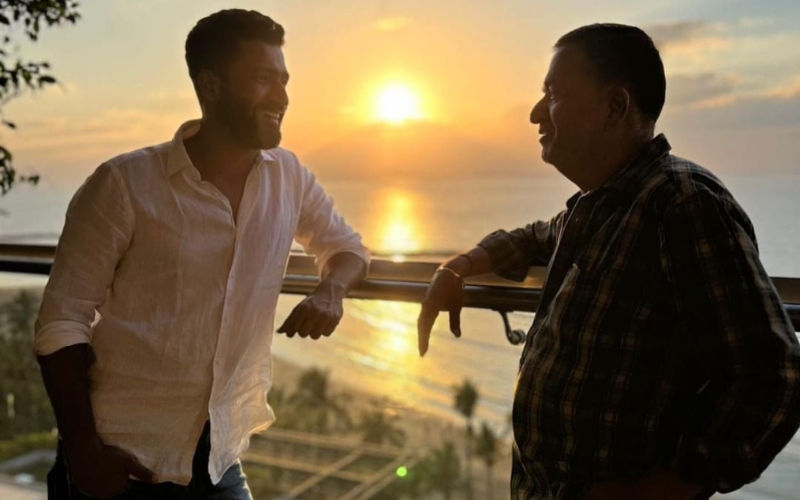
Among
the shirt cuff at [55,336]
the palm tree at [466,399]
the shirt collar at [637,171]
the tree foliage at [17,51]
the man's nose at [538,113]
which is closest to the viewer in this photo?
the shirt collar at [637,171]

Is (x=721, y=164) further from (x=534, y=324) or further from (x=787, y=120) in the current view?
(x=534, y=324)

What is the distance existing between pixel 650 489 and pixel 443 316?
72 centimetres

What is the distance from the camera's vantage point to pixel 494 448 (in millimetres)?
1959

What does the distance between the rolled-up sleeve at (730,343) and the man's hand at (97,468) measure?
1.05 meters

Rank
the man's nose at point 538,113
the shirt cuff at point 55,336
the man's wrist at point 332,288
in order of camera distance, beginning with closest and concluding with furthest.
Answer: the man's nose at point 538,113, the shirt cuff at point 55,336, the man's wrist at point 332,288

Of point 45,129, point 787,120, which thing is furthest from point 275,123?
point 45,129

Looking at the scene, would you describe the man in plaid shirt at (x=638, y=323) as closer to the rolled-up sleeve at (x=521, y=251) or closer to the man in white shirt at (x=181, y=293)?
the rolled-up sleeve at (x=521, y=251)

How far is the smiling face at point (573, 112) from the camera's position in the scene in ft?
3.86

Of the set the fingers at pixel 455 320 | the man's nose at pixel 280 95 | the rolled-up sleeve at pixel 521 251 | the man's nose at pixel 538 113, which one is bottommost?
the fingers at pixel 455 320

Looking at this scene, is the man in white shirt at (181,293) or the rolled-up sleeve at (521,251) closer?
the man in white shirt at (181,293)

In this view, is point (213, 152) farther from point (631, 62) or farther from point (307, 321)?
point (631, 62)

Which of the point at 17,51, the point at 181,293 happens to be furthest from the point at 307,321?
the point at 17,51

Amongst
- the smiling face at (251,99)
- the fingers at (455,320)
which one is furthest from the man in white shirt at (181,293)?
the fingers at (455,320)

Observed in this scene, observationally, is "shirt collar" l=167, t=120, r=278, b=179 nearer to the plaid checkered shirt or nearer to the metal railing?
the metal railing
